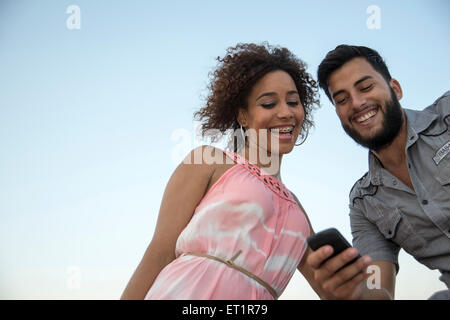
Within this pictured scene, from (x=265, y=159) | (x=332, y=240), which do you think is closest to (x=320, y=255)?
(x=332, y=240)

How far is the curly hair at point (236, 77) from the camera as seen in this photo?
10.8ft

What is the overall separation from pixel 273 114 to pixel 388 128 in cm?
138

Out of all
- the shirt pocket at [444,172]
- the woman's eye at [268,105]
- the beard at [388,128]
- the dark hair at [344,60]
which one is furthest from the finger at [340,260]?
the dark hair at [344,60]

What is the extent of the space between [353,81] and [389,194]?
118cm

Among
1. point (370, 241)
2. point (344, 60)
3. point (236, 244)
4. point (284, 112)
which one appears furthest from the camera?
point (344, 60)

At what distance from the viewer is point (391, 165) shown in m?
3.82

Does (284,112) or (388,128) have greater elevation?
(284,112)

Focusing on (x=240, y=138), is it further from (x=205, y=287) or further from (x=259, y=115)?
(x=205, y=287)

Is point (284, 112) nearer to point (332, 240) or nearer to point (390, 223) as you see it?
point (332, 240)

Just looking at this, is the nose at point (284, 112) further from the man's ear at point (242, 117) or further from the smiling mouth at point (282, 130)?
the man's ear at point (242, 117)

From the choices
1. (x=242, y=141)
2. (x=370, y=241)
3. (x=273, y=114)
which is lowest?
(x=370, y=241)
